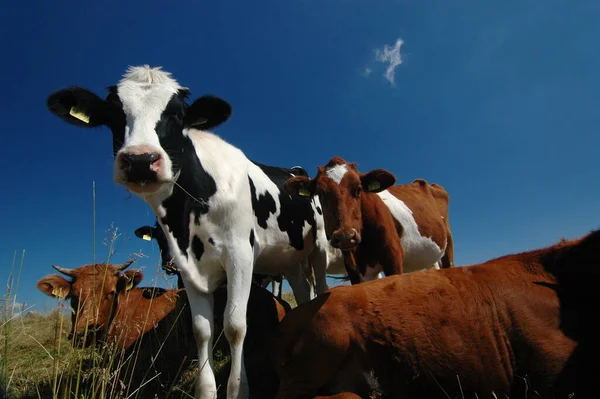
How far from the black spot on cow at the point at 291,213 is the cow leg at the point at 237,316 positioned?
34.6 inches

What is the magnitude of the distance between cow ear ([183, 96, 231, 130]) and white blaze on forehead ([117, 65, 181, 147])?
27 centimetres

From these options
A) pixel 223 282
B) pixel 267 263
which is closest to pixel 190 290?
pixel 223 282

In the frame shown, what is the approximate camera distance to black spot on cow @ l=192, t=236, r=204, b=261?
3717 millimetres

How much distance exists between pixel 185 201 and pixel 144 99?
3.33 ft

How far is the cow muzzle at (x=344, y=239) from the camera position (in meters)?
4.43

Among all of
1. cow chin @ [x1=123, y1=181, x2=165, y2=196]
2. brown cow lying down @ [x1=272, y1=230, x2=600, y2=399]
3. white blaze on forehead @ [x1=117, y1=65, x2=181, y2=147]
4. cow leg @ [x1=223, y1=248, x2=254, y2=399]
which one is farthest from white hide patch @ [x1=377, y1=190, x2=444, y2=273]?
cow chin @ [x1=123, y1=181, x2=165, y2=196]

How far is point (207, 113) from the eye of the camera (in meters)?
4.18

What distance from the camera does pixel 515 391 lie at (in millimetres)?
2568

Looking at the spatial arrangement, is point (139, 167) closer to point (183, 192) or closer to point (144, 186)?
point (144, 186)

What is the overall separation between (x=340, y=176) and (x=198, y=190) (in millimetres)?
2276

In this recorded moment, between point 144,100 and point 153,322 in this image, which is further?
point 153,322

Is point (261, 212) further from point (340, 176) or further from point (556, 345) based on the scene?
point (556, 345)

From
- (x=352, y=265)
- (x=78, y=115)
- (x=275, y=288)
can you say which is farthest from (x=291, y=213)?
(x=275, y=288)

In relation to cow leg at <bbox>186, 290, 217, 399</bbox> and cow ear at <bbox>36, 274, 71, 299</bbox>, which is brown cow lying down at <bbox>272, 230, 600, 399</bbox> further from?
cow ear at <bbox>36, 274, 71, 299</bbox>
